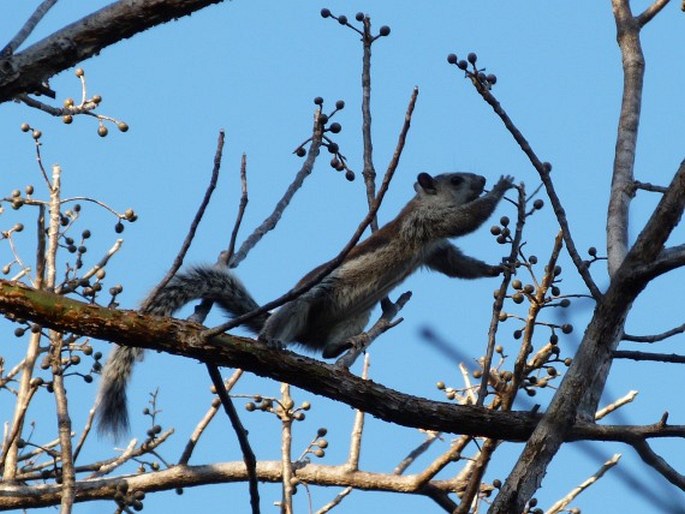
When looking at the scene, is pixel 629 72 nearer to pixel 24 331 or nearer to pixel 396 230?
pixel 396 230

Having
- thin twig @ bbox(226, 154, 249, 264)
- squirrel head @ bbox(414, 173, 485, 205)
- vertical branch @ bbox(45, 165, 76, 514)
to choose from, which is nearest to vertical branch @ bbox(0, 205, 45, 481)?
vertical branch @ bbox(45, 165, 76, 514)

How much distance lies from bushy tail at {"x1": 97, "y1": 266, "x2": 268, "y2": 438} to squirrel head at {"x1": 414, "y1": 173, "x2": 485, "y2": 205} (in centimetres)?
201

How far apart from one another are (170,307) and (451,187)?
3.02 metres

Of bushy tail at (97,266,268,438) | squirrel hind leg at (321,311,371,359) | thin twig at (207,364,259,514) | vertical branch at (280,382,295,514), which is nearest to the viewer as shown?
thin twig at (207,364,259,514)

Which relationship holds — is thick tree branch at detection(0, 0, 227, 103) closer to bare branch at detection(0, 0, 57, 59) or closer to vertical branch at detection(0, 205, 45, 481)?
bare branch at detection(0, 0, 57, 59)

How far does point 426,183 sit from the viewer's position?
810cm

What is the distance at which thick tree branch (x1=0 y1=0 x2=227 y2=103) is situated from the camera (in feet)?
11.6

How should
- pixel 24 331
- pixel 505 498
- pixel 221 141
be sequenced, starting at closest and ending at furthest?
pixel 505 498
pixel 221 141
pixel 24 331

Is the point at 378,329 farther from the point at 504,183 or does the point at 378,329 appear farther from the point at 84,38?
the point at 504,183

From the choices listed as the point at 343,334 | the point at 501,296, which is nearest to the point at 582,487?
the point at 501,296

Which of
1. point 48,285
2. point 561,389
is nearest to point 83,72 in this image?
point 48,285

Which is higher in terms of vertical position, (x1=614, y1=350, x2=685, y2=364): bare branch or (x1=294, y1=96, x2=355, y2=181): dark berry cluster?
(x1=294, y1=96, x2=355, y2=181): dark berry cluster

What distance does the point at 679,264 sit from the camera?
3281 millimetres

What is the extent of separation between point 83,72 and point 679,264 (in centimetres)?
312
